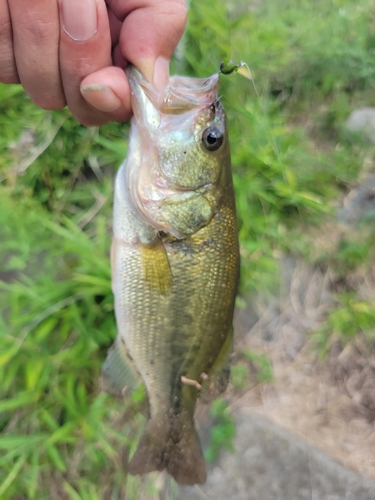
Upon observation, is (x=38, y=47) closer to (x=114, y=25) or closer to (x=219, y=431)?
(x=114, y=25)

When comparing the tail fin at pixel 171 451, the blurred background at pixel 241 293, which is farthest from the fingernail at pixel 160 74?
the tail fin at pixel 171 451

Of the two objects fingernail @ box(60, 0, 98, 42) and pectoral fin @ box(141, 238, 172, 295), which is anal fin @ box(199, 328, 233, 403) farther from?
fingernail @ box(60, 0, 98, 42)

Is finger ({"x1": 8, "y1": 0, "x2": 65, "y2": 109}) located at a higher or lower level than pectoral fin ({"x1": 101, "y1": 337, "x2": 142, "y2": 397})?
higher

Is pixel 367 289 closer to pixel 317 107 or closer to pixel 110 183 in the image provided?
pixel 317 107

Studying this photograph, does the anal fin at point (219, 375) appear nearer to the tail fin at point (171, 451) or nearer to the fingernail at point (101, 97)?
the tail fin at point (171, 451)

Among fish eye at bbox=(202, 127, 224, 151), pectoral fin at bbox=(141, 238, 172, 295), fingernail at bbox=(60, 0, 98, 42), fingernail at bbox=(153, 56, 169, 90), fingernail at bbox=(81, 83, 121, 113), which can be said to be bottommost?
pectoral fin at bbox=(141, 238, 172, 295)

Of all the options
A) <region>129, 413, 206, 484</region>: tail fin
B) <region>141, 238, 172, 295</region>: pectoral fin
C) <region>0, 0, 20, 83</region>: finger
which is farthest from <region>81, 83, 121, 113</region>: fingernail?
<region>129, 413, 206, 484</region>: tail fin
